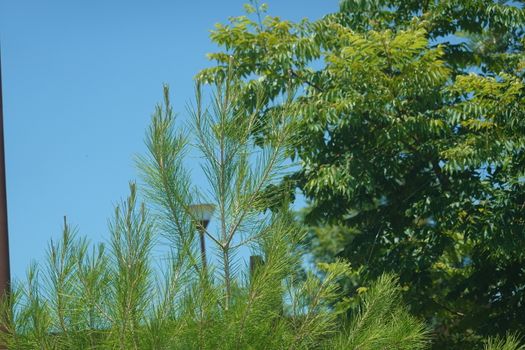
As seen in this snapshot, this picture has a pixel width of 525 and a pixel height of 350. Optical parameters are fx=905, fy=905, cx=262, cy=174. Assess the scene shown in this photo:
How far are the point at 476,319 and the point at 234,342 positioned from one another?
8.13 metres

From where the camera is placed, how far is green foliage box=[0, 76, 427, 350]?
4934mm

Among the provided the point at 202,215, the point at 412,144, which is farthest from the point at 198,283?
the point at 412,144

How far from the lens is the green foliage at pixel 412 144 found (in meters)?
11.2

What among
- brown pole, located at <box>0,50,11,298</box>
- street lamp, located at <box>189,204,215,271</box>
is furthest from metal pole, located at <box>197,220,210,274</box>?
brown pole, located at <box>0,50,11,298</box>

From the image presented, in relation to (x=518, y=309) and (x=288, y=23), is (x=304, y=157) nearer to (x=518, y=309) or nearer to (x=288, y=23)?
(x=288, y=23)

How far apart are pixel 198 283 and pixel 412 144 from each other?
25.1 feet

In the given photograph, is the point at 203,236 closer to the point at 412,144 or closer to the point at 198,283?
the point at 198,283

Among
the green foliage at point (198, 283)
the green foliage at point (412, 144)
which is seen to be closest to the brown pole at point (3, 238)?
the green foliage at point (198, 283)

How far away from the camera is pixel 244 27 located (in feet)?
40.8

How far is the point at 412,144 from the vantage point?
1230cm

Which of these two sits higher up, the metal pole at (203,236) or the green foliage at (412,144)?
the green foliage at (412,144)

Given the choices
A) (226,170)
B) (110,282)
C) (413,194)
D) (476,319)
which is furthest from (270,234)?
(476,319)

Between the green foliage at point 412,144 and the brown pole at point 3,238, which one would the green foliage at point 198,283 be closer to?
the brown pole at point 3,238

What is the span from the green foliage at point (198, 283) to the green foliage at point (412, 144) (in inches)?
206
